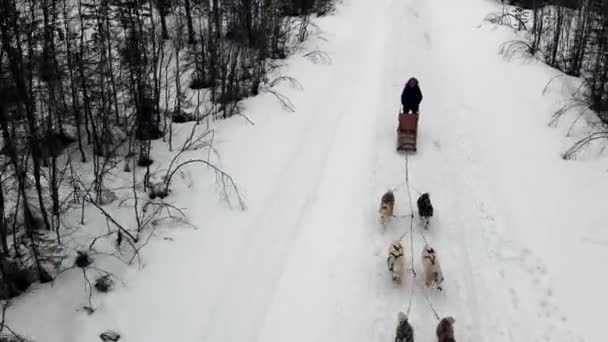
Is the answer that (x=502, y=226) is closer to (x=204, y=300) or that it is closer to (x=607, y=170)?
(x=607, y=170)

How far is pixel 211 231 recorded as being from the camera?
8.11 meters

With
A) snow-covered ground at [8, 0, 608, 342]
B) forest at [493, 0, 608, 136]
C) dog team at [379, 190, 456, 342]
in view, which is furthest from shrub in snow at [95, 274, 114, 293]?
forest at [493, 0, 608, 136]

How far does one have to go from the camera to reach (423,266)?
7.19 meters

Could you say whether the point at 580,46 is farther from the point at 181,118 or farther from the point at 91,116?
the point at 91,116

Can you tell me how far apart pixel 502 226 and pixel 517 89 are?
5.92 m

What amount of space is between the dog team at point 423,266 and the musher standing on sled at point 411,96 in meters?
3.13

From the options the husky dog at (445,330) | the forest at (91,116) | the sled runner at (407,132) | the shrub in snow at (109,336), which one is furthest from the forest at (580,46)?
the shrub in snow at (109,336)

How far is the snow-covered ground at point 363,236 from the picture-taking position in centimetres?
662

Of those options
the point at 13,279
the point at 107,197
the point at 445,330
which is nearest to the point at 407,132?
the point at 445,330

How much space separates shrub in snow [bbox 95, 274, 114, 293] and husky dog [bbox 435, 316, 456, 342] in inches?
157

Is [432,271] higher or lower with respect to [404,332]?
higher

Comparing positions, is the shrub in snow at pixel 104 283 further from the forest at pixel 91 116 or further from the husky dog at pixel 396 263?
the husky dog at pixel 396 263

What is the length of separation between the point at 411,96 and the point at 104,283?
6.82 meters

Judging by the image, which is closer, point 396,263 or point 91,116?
point 396,263
